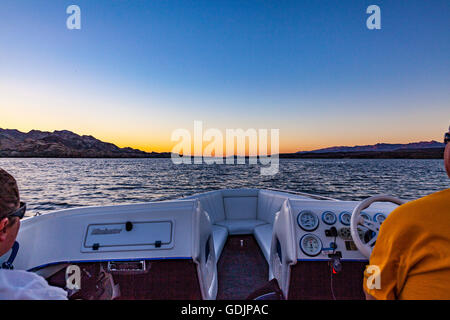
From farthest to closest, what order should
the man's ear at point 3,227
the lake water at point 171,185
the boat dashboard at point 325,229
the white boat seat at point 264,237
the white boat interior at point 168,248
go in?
the lake water at point 171,185 → the white boat seat at point 264,237 → the boat dashboard at point 325,229 → the white boat interior at point 168,248 → the man's ear at point 3,227

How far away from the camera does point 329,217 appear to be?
202cm

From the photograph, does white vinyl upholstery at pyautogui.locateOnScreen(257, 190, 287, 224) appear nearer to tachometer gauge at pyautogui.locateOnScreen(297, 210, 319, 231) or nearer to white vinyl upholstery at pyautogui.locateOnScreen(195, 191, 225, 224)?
white vinyl upholstery at pyautogui.locateOnScreen(195, 191, 225, 224)

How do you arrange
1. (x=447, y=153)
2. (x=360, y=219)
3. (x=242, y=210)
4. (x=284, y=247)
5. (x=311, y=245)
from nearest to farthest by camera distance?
(x=447, y=153)
(x=360, y=219)
(x=311, y=245)
(x=284, y=247)
(x=242, y=210)

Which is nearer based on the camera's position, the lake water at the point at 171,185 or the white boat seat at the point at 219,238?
the white boat seat at the point at 219,238

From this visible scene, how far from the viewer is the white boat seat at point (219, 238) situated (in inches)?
125

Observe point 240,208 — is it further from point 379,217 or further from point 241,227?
point 379,217

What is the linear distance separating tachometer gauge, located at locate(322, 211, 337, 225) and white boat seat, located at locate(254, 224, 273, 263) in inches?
51.3

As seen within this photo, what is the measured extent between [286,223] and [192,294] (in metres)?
0.95

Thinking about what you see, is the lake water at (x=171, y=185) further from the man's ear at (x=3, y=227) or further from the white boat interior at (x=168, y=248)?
the man's ear at (x=3, y=227)

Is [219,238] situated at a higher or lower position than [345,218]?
lower

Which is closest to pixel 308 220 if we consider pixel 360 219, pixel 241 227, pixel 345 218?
pixel 345 218

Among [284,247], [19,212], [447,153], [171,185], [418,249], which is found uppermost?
[447,153]

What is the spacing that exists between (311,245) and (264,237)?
1695mm

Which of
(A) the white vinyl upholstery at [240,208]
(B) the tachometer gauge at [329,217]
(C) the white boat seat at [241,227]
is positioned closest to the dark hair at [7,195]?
(B) the tachometer gauge at [329,217]
